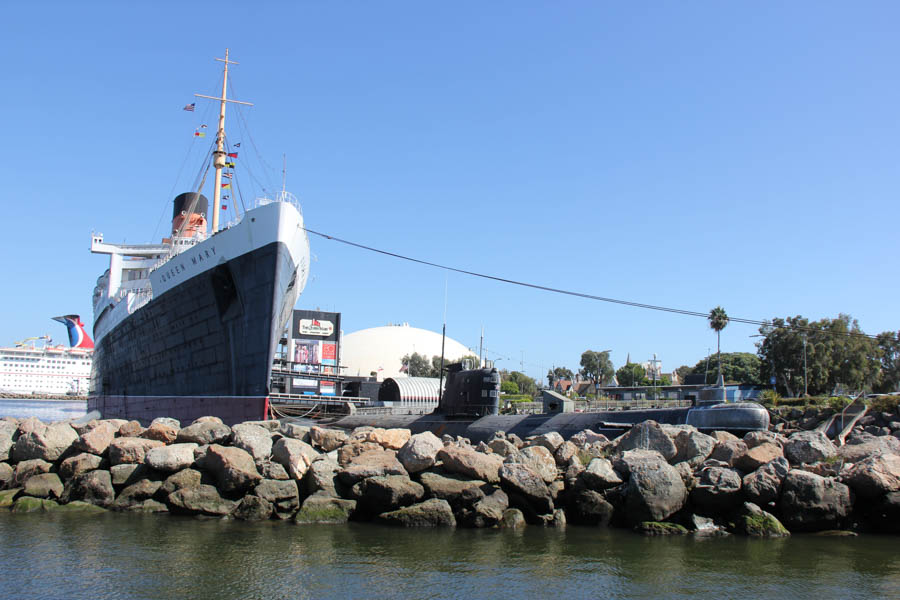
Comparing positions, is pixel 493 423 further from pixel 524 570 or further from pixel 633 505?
pixel 524 570

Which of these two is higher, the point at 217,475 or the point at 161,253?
the point at 161,253

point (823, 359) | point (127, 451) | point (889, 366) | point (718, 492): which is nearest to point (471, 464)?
point (718, 492)

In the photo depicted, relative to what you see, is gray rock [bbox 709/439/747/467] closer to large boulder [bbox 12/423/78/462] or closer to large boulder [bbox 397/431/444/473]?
large boulder [bbox 397/431/444/473]

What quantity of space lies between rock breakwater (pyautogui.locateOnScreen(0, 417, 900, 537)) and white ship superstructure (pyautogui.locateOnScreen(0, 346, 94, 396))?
120742 mm

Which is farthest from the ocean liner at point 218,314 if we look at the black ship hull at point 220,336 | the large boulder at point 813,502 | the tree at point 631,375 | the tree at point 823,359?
the tree at point 631,375

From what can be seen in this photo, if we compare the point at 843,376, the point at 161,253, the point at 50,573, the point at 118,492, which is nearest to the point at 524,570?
the point at 50,573

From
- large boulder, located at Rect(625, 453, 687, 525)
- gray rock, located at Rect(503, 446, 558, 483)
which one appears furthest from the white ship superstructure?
large boulder, located at Rect(625, 453, 687, 525)

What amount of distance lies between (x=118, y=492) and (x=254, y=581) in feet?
24.9

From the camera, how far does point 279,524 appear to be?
13.2 m

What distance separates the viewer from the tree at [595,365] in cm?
12256

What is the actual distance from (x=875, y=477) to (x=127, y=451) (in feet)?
52.5

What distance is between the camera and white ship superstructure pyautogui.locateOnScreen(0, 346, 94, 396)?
122375mm

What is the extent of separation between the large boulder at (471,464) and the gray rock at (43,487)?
910 centimetres

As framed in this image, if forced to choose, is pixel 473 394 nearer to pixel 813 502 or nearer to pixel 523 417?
pixel 523 417
